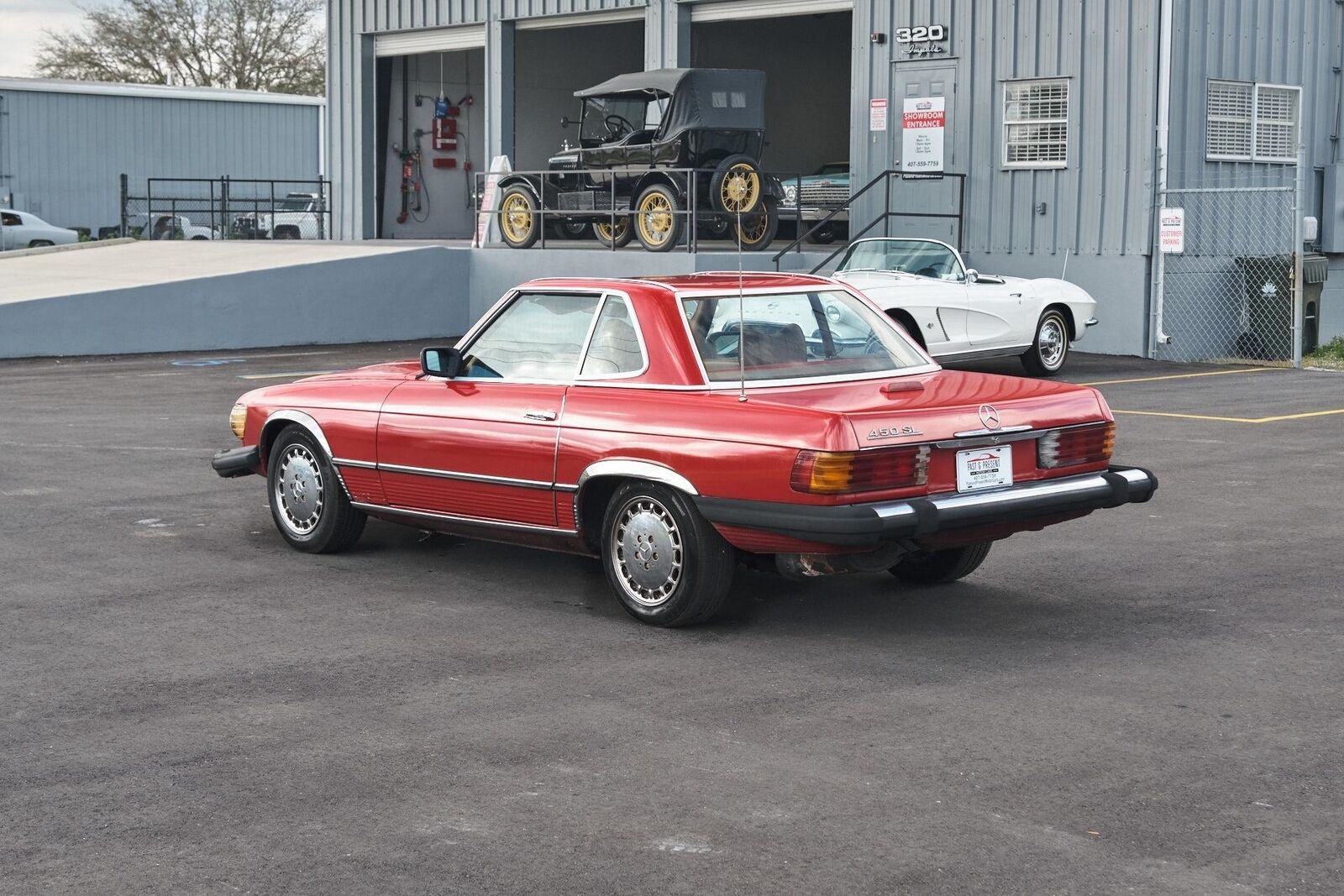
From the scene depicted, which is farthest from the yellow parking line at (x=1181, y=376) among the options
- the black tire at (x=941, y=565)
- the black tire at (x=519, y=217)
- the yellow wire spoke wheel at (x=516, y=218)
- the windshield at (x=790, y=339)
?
the windshield at (x=790, y=339)

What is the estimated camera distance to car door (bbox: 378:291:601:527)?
7211 mm

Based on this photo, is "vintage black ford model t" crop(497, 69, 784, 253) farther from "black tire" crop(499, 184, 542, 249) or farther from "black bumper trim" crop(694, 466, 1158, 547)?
"black bumper trim" crop(694, 466, 1158, 547)

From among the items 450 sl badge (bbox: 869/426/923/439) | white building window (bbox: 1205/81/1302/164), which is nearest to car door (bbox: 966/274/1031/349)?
white building window (bbox: 1205/81/1302/164)

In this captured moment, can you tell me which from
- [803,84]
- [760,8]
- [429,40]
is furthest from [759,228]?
[803,84]

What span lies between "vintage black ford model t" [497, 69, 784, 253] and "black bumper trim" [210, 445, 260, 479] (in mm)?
12793

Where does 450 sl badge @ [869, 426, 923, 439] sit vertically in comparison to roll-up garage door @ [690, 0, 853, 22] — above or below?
below

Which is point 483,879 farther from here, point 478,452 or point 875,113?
point 875,113

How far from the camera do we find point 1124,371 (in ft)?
63.2

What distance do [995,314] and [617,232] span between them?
752 centimetres

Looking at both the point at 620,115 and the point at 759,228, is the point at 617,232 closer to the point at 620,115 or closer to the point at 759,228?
the point at 620,115

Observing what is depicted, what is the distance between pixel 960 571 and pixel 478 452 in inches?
87.1

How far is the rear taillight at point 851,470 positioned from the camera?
623 cm

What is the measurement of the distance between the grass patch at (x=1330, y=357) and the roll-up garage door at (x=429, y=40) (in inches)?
586

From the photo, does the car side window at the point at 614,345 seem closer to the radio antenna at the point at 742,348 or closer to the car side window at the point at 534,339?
the car side window at the point at 534,339
